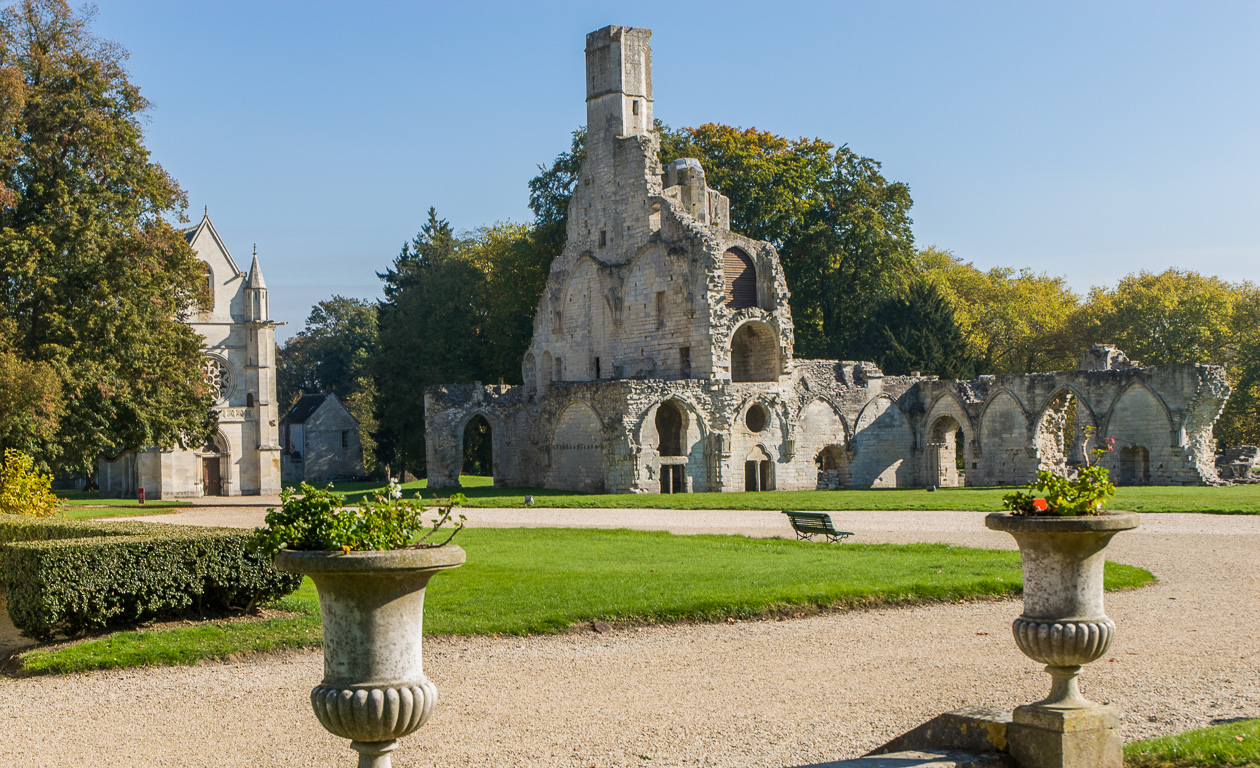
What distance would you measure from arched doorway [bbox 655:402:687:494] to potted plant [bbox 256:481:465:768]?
105 ft

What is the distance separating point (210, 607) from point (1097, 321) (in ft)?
171

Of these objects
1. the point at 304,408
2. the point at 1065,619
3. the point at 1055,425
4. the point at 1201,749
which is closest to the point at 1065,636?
the point at 1065,619

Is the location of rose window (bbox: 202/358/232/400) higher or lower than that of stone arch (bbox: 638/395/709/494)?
higher

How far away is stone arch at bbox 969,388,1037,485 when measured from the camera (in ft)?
129

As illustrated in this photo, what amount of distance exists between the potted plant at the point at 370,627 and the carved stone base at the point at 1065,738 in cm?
315

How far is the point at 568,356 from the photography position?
44.2 m

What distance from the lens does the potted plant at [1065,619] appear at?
20.0 ft

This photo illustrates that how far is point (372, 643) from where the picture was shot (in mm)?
5316

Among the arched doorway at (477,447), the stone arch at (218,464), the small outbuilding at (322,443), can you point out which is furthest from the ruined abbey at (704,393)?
the small outbuilding at (322,443)

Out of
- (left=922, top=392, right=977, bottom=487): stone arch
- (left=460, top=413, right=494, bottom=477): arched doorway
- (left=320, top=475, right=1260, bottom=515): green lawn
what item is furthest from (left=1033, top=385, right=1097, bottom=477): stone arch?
(left=460, top=413, right=494, bottom=477): arched doorway

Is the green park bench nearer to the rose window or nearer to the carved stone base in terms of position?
the carved stone base

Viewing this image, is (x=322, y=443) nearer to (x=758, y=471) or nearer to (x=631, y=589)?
(x=758, y=471)

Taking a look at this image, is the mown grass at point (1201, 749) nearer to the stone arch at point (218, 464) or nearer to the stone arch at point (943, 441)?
the stone arch at point (943, 441)

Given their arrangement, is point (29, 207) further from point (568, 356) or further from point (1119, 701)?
point (1119, 701)
